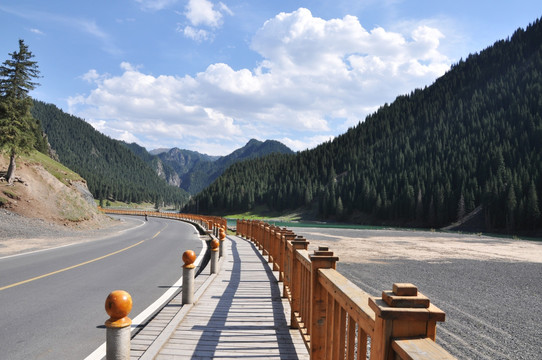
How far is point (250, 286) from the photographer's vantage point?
339 inches

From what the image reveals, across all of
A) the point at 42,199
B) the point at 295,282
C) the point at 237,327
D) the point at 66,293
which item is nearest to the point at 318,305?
the point at 295,282

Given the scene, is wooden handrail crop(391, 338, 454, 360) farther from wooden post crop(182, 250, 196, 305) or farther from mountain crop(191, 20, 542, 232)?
mountain crop(191, 20, 542, 232)

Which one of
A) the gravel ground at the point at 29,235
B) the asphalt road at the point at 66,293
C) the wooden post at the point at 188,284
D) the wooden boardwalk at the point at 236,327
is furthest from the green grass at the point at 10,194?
the wooden post at the point at 188,284

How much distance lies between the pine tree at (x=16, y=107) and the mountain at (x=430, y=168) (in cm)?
8404

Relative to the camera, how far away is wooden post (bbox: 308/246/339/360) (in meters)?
3.85

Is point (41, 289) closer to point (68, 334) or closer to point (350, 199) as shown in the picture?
point (68, 334)

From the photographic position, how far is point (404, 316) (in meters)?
1.79

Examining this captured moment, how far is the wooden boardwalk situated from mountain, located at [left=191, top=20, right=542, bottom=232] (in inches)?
3250

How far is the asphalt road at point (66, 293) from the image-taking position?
5125 millimetres

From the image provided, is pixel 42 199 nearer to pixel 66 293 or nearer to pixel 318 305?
pixel 66 293

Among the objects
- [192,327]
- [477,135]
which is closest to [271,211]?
[477,135]

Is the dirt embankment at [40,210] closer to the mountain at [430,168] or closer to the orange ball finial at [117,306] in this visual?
the orange ball finial at [117,306]

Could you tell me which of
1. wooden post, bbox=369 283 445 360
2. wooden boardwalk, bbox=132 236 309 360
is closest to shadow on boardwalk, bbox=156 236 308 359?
wooden boardwalk, bbox=132 236 309 360

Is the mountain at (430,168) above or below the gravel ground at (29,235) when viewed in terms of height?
above
